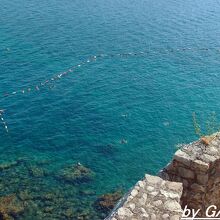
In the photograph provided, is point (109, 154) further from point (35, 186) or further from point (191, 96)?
point (191, 96)

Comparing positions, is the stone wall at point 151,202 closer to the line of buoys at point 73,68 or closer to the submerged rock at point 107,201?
the submerged rock at point 107,201

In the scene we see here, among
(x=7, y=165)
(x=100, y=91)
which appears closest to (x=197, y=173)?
(x=7, y=165)

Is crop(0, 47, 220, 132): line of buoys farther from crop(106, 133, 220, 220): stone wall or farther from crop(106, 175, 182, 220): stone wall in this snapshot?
crop(106, 175, 182, 220): stone wall

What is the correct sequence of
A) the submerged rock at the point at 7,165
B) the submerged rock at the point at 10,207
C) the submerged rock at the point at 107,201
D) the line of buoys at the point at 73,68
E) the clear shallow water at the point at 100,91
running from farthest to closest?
1. the line of buoys at the point at 73,68
2. the clear shallow water at the point at 100,91
3. the submerged rock at the point at 7,165
4. the submerged rock at the point at 107,201
5. the submerged rock at the point at 10,207

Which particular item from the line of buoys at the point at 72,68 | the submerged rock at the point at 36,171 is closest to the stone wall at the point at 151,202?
A: the submerged rock at the point at 36,171

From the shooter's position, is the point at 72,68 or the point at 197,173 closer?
the point at 197,173

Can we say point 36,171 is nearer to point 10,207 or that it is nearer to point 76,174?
point 76,174
